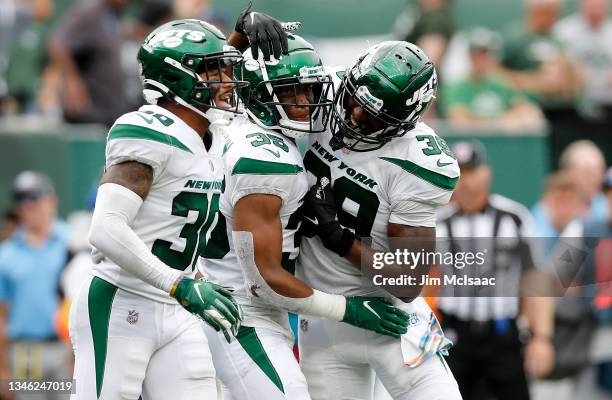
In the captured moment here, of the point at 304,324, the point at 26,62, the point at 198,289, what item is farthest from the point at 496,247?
the point at 26,62

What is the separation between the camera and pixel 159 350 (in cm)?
484

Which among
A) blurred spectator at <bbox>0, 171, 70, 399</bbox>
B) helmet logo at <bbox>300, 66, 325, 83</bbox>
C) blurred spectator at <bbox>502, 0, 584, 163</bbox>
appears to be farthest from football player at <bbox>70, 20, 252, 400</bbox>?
blurred spectator at <bbox>502, 0, 584, 163</bbox>

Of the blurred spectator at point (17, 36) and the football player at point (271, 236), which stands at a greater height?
the football player at point (271, 236)

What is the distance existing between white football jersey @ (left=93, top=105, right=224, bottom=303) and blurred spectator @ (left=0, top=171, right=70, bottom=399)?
336cm

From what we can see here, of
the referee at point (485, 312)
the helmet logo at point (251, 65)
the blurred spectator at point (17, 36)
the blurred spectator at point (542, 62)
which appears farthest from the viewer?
the blurred spectator at point (17, 36)

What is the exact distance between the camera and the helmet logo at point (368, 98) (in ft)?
15.8

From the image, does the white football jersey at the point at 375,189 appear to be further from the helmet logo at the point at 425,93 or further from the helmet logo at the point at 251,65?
the helmet logo at the point at 251,65

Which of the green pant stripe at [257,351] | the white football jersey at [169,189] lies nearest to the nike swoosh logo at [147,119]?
the white football jersey at [169,189]

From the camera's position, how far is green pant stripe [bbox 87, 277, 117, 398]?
4.75 metres

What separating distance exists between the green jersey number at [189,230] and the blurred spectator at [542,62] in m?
5.15

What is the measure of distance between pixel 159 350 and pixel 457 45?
6106 millimetres

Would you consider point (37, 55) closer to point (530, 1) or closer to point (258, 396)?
point (530, 1)

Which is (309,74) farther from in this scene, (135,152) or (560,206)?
(560,206)

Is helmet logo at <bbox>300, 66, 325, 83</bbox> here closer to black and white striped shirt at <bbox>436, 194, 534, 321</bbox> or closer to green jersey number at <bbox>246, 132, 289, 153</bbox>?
green jersey number at <bbox>246, 132, 289, 153</bbox>
